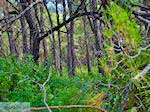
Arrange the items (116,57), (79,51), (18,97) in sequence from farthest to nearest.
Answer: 1. (79,51)
2. (18,97)
3. (116,57)

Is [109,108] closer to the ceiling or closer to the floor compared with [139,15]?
closer to the floor

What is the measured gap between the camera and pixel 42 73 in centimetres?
528

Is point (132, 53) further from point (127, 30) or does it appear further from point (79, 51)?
point (79, 51)

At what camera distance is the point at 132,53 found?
106 cm

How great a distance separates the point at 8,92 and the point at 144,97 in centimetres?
305

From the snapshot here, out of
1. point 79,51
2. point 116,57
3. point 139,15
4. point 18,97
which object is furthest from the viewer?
point 79,51

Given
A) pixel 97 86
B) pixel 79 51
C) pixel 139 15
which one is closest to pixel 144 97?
pixel 97 86

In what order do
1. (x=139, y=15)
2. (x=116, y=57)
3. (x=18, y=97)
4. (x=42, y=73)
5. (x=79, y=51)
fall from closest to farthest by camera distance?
(x=116, y=57) < (x=139, y=15) < (x=18, y=97) < (x=42, y=73) < (x=79, y=51)

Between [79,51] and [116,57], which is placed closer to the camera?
[116,57]

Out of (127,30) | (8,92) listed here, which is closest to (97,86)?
(127,30)

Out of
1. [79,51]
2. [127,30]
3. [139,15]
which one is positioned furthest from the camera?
[79,51]

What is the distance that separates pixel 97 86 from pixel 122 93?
0.17m

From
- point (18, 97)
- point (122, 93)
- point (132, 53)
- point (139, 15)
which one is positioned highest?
point (139, 15)

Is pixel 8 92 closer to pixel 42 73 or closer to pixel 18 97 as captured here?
pixel 18 97
